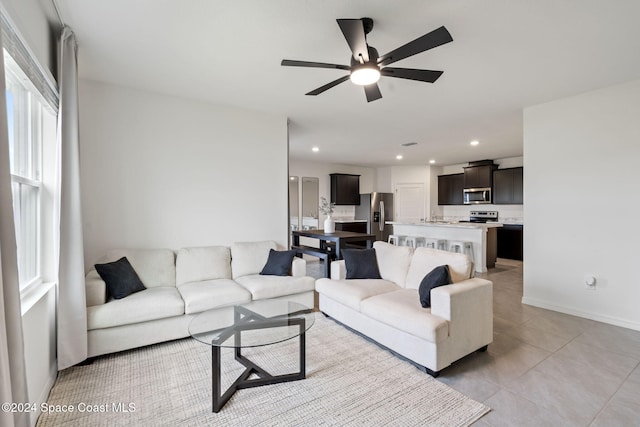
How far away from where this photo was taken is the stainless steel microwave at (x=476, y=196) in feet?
25.8

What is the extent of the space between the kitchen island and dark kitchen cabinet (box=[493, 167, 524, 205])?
127 centimetres

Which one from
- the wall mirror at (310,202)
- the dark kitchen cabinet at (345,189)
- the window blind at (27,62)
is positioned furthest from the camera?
the dark kitchen cabinet at (345,189)

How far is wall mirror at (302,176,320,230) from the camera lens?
8.04 m

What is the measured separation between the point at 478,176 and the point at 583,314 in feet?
16.9

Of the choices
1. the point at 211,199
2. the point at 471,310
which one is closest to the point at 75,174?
the point at 211,199

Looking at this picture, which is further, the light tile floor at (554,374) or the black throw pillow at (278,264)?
the black throw pillow at (278,264)

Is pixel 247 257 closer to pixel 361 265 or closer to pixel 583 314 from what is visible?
pixel 361 265

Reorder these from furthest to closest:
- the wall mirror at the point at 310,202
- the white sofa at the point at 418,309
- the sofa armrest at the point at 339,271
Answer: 1. the wall mirror at the point at 310,202
2. the sofa armrest at the point at 339,271
3. the white sofa at the point at 418,309

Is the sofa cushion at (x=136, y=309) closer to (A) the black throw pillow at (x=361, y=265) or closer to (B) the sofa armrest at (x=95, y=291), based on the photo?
(B) the sofa armrest at (x=95, y=291)

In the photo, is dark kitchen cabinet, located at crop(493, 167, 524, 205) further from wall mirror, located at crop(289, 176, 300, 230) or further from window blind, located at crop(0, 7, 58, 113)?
window blind, located at crop(0, 7, 58, 113)

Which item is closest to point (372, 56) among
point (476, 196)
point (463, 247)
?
point (463, 247)

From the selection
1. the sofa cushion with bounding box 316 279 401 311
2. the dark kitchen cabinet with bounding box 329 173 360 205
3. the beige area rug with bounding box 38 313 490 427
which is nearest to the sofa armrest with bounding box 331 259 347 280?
the sofa cushion with bounding box 316 279 401 311

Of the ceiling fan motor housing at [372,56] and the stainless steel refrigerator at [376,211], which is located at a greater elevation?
the ceiling fan motor housing at [372,56]

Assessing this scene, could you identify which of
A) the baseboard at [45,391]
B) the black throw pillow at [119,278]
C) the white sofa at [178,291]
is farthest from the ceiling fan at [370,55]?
the baseboard at [45,391]
